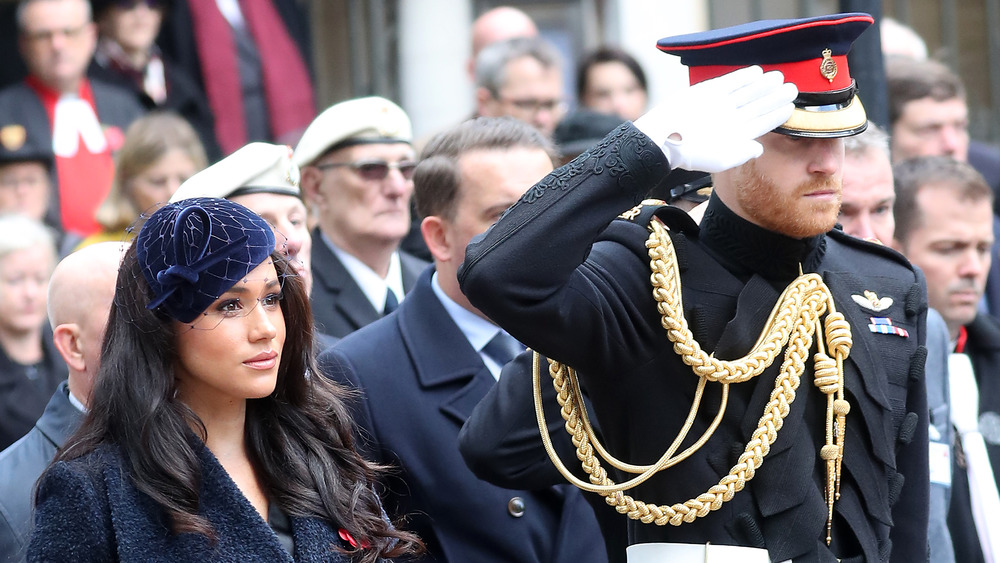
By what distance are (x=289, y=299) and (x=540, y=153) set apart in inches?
46.4

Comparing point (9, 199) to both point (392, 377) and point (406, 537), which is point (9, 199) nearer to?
point (392, 377)

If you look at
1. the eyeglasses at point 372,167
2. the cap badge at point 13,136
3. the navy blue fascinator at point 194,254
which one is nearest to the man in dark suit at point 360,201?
the eyeglasses at point 372,167

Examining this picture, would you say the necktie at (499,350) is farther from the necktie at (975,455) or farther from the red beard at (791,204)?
the necktie at (975,455)

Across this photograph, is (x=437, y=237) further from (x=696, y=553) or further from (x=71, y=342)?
(x=696, y=553)

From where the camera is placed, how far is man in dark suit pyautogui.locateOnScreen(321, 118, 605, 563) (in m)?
3.79

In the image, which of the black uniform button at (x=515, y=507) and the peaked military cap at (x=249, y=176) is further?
the peaked military cap at (x=249, y=176)

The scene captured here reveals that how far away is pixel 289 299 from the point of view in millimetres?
3352

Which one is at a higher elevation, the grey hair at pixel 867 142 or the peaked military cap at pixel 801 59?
the peaked military cap at pixel 801 59

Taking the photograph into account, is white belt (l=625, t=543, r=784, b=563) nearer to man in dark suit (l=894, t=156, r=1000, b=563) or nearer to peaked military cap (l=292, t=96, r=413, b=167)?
man in dark suit (l=894, t=156, r=1000, b=563)

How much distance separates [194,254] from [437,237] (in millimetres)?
1250

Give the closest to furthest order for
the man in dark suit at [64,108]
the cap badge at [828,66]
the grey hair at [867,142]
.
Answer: the cap badge at [828,66] < the grey hair at [867,142] < the man in dark suit at [64,108]

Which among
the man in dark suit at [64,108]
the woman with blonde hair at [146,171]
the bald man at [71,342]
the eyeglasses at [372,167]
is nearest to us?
the bald man at [71,342]

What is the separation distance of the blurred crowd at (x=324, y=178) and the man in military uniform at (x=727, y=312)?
768mm

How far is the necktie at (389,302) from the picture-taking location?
511cm
